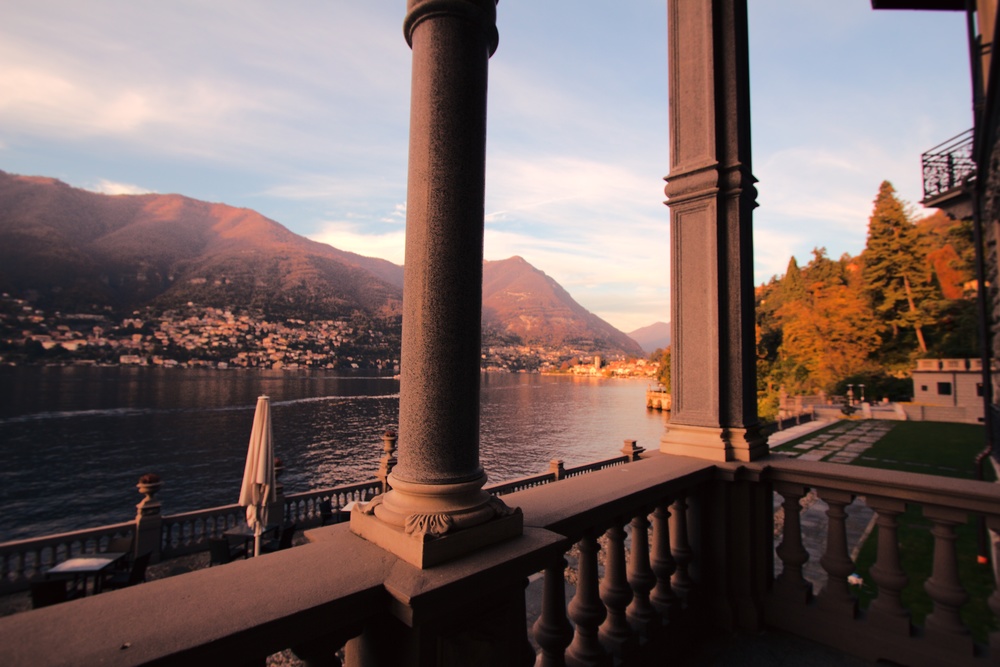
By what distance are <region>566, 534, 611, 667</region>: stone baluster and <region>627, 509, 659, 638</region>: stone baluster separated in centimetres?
46

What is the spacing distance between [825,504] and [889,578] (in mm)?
11864

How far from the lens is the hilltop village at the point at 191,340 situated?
136500 millimetres

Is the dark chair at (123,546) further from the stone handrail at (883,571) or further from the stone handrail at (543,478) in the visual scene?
the stone handrail at (883,571)

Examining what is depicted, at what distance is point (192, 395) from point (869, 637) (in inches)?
4142

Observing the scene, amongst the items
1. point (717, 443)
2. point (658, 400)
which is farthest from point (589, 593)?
point (658, 400)

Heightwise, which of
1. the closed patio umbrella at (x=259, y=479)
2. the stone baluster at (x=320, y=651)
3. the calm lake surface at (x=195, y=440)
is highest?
the stone baluster at (x=320, y=651)

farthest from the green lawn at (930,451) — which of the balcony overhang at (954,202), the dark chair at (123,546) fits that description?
the dark chair at (123,546)

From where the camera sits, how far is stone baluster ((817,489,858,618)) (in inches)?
128

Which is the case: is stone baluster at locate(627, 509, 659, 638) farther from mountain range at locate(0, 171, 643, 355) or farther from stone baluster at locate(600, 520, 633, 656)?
mountain range at locate(0, 171, 643, 355)

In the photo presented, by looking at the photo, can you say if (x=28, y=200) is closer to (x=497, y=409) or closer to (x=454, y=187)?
(x=497, y=409)

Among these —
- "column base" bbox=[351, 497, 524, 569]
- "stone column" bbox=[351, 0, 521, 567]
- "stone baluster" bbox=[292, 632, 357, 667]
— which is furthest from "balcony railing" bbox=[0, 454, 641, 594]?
"stone baluster" bbox=[292, 632, 357, 667]

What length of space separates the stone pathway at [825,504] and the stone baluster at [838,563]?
1.80ft

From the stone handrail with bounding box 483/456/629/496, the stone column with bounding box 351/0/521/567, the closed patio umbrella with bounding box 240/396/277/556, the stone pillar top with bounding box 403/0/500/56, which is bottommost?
the stone handrail with bounding box 483/456/629/496

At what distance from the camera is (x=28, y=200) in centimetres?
18612
